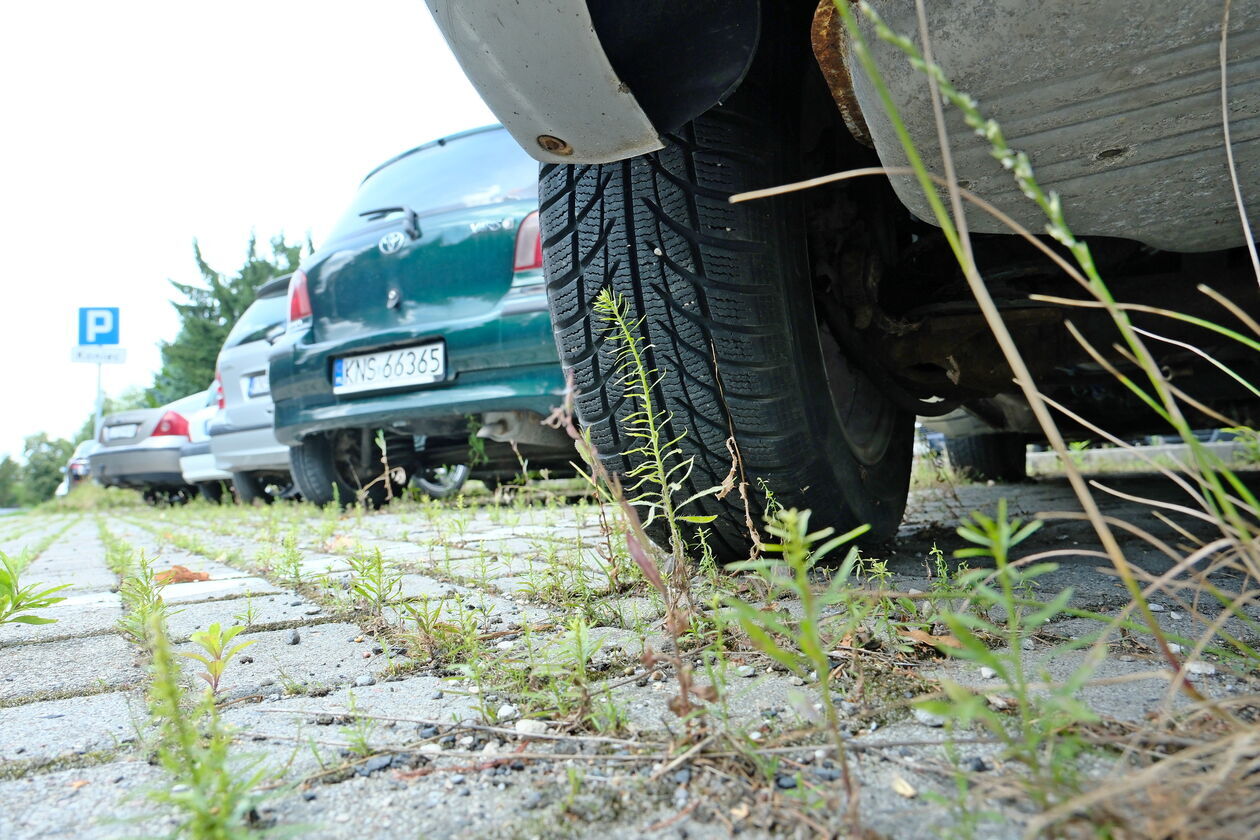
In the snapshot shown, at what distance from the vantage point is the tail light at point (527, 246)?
3.90 meters

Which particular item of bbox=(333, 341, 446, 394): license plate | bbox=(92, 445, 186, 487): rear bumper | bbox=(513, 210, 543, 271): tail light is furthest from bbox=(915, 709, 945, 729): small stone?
bbox=(92, 445, 186, 487): rear bumper

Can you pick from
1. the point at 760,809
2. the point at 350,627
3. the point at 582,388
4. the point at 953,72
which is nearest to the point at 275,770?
the point at 760,809

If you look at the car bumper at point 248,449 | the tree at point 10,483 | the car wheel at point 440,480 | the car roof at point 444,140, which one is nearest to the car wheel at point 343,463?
the car wheel at point 440,480

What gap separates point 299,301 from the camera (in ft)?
15.2

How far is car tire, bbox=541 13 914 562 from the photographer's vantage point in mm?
1598

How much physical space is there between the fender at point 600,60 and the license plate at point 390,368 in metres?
2.81

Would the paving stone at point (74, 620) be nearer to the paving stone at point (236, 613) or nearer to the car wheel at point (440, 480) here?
the paving stone at point (236, 613)

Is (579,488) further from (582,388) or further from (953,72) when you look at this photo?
(953,72)

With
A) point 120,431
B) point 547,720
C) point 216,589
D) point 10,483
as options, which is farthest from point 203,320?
point 547,720

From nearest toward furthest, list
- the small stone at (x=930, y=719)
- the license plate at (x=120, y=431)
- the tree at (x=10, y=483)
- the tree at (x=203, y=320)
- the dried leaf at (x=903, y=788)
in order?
the dried leaf at (x=903, y=788) < the small stone at (x=930, y=719) < the license plate at (x=120, y=431) < the tree at (x=203, y=320) < the tree at (x=10, y=483)

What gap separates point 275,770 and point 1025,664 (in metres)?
0.94

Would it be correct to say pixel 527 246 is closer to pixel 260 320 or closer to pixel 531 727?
pixel 531 727

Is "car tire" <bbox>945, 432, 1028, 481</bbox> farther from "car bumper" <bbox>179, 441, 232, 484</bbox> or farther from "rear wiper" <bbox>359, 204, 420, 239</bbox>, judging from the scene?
"car bumper" <bbox>179, 441, 232, 484</bbox>

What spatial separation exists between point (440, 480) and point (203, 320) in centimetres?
2035
